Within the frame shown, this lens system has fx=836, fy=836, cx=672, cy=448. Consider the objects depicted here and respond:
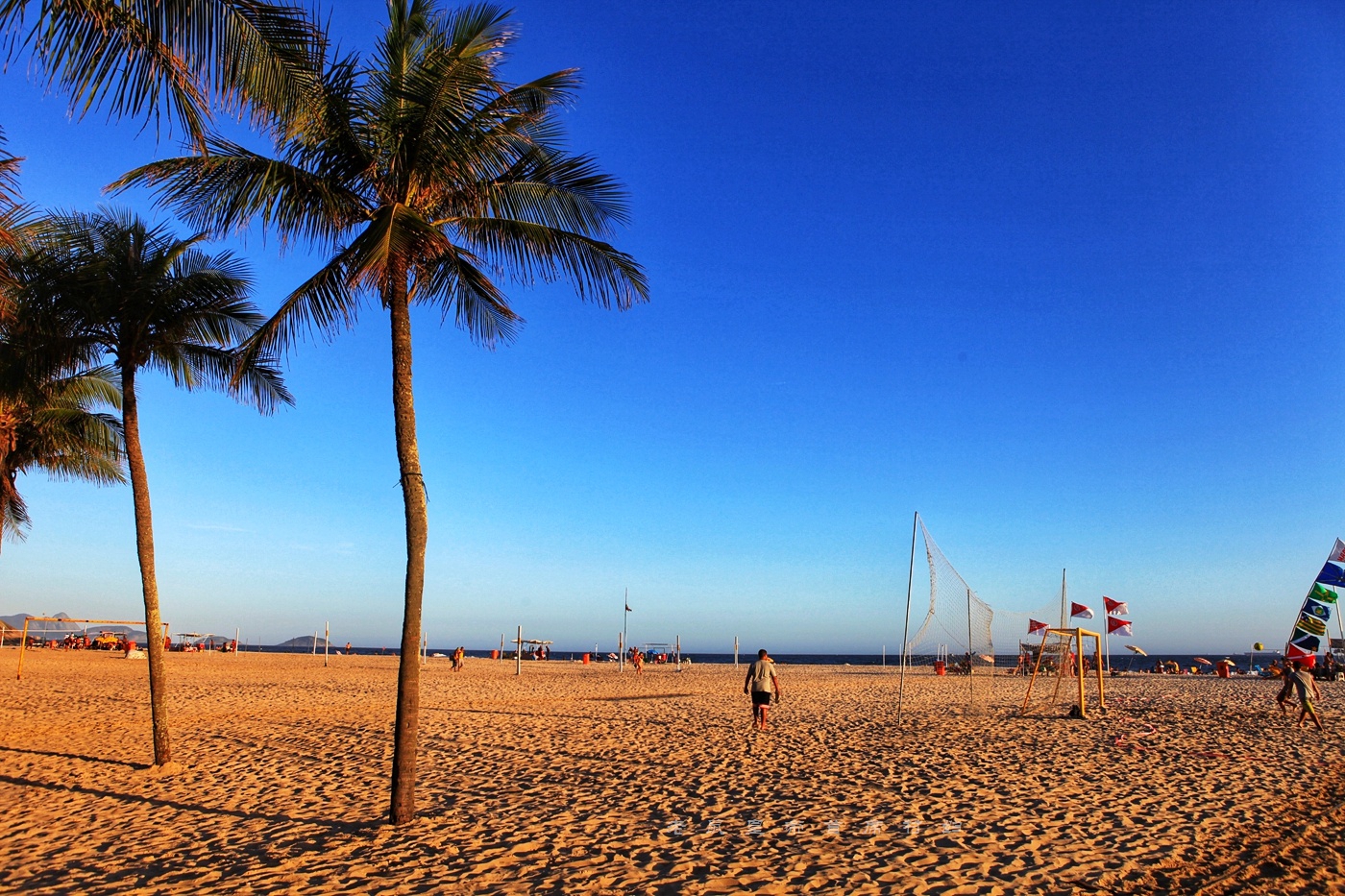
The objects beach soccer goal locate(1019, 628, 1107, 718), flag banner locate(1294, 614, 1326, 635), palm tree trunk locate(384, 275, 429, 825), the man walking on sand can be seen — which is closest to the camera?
palm tree trunk locate(384, 275, 429, 825)

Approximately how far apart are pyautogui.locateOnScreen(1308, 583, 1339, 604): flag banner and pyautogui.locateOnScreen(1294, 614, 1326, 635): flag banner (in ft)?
1.92

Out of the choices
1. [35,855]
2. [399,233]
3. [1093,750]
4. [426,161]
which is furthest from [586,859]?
[1093,750]

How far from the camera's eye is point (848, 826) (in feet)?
22.8

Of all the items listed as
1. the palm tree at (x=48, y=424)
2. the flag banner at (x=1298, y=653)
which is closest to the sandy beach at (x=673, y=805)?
the palm tree at (x=48, y=424)

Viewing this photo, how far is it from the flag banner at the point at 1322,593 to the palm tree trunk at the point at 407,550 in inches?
993

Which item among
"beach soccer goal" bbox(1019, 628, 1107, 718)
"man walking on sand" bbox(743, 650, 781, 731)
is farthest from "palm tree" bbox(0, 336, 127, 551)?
"beach soccer goal" bbox(1019, 628, 1107, 718)

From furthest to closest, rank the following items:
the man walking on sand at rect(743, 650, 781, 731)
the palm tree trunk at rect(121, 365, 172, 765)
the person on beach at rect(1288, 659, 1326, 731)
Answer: the person on beach at rect(1288, 659, 1326, 731), the man walking on sand at rect(743, 650, 781, 731), the palm tree trunk at rect(121, 365, 172, 765)

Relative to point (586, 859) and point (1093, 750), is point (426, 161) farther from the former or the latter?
point (1093, 750)

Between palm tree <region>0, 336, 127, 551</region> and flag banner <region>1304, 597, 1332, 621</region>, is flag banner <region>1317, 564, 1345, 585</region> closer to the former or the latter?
flag banner <region>1304, 597, 1332, 621</region>

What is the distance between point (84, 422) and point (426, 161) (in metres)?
11.3

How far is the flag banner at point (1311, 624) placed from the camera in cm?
2233

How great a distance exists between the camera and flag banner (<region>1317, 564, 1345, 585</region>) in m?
23.1

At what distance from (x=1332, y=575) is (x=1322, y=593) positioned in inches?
39.0

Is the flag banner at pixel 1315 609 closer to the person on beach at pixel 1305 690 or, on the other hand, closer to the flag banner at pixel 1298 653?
the flag banner at pixel 1298 653
